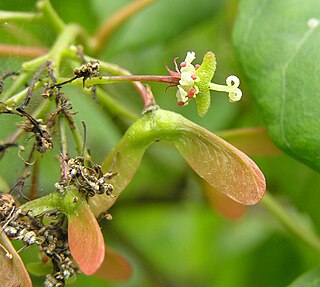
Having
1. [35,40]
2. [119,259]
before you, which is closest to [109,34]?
[35,40]

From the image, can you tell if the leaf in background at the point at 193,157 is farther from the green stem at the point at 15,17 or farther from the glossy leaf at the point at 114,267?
the green stem at the point at 15,17

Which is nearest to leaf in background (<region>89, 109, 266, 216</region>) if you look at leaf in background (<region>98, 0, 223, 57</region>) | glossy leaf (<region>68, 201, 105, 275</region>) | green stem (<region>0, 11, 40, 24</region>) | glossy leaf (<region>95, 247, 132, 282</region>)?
glossy leaf (<region>68, 201, 105, 275</region>)

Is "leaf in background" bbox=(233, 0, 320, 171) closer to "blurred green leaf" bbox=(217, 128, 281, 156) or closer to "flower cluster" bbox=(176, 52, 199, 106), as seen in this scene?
"blurred green leaf" bbox=(217, 128, 281, 156)

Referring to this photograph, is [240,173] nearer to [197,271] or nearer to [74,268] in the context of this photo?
[74,268]

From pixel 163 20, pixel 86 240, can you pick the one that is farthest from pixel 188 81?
pixel 163 20

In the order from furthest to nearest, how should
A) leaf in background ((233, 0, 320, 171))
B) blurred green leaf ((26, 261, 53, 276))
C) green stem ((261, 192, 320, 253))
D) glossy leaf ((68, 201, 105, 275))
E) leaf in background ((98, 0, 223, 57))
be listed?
leaf in background ((98, 0, 223, 57))
green stem ((261, 192, 320, 253))
leaf in background ((233, 0, 320, 171))
blurred green leaf ((26, 261, 53, 276))
glossy leaf ((68, 201, 105, 275))

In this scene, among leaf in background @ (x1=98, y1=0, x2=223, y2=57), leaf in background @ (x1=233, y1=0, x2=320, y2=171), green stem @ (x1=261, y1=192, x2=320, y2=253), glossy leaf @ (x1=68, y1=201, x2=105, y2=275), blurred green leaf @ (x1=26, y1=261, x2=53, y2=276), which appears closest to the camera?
glossy leaf @ (x1=68, y1=201, x2=105, y2=275)
